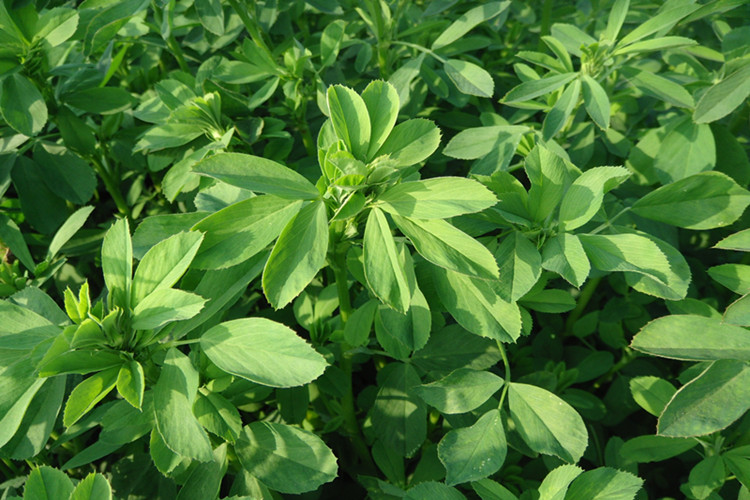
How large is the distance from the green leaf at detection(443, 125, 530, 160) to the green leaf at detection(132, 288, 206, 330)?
653 mm

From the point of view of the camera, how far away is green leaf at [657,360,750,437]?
0.88 meters

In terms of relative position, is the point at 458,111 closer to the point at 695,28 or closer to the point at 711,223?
the point at 711,223

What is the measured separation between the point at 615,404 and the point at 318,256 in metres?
1.04

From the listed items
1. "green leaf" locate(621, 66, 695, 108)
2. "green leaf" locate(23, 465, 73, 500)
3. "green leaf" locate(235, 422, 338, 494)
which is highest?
"green leaf" locate(621, 66, 695, 108)

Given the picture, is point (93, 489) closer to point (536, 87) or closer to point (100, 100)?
point (100, 100)

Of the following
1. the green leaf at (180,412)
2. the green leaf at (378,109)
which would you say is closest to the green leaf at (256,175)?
the green leaf at (378,109)

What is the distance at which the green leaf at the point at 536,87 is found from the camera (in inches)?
46.2

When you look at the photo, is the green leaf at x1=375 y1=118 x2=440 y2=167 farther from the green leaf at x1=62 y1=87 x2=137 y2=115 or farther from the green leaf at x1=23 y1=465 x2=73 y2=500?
the green leaf at x1=62 y1=87 x2=137 y2=115

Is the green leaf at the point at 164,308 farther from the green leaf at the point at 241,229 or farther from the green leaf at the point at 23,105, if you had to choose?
the green leaf at the point at 23,105

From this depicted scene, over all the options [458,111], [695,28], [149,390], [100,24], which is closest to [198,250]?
[149,390]

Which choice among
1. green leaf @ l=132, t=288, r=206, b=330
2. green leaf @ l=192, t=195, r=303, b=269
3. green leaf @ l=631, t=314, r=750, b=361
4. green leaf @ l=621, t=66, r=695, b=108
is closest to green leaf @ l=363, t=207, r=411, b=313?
green leaf @ l=192, t=195, r=303, b=269

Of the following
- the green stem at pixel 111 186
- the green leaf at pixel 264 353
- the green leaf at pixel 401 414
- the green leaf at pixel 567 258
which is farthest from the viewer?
the green stem at pixel 111 186

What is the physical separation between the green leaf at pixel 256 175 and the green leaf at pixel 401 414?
1.61ft

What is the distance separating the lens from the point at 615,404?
4.83 ft
